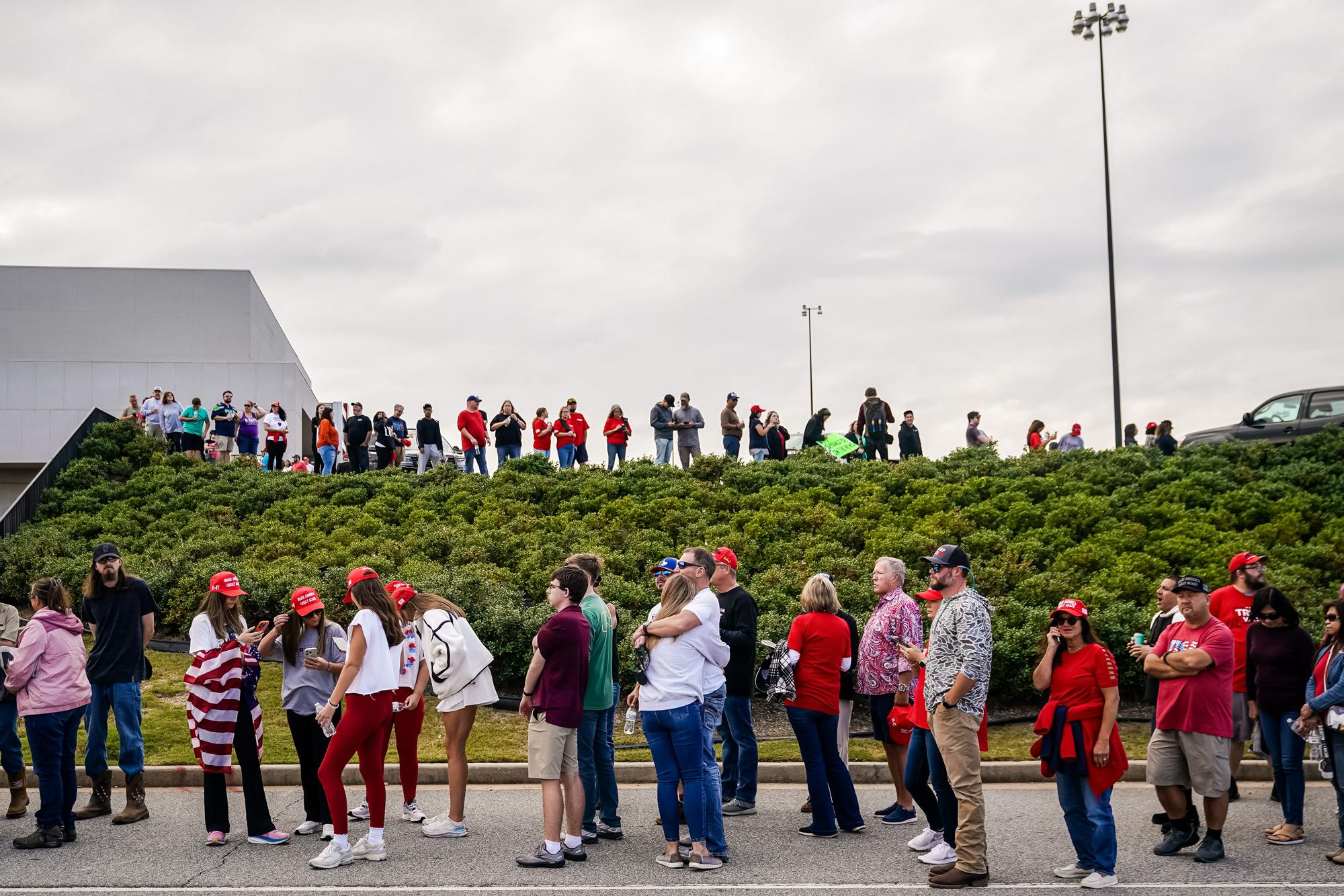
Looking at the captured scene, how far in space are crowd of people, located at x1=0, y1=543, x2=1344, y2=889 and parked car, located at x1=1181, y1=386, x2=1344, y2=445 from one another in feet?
51.5

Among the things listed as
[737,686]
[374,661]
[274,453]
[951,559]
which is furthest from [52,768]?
[274,453]

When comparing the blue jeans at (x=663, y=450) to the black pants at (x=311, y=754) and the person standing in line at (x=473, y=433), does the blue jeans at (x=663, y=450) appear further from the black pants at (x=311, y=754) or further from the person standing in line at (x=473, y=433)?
the black pants at (x=311, y=754)

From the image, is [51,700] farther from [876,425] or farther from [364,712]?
[876,425]

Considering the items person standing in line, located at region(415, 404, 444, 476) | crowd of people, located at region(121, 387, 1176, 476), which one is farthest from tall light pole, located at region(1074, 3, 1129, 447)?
person standing in line, located at region(415, 404, 444, 476)

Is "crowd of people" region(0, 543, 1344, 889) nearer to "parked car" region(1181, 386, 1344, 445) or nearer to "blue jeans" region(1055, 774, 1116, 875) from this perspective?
"blue jeans" region(1055, 774, 1116, 875)

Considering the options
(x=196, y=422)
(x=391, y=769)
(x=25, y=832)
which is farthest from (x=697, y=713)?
(x=196, y=422)

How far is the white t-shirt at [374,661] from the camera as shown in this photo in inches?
283

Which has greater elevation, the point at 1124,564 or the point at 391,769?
the point at 1124,564

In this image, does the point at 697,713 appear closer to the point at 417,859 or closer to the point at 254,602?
the point at 417,859

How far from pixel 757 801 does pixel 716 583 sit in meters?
2.02

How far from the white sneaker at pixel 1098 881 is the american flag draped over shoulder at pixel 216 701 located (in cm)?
534

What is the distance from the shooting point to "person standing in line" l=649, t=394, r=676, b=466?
78.1 feet

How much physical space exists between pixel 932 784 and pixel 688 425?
16230mm

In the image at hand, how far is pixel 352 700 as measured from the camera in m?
7.19
